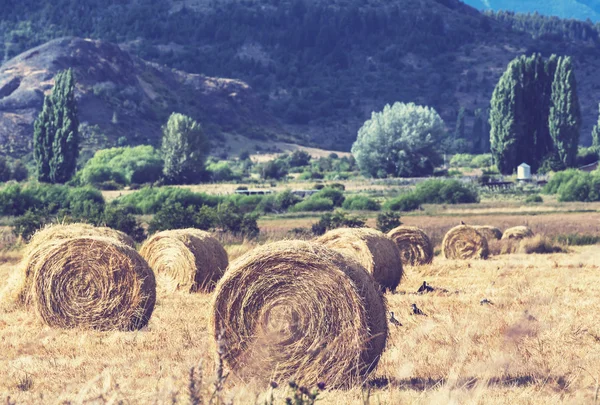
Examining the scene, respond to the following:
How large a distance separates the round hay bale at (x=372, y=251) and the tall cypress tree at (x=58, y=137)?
6134 centimetres

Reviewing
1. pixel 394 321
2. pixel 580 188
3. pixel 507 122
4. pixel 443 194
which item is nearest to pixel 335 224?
pixel 394 321

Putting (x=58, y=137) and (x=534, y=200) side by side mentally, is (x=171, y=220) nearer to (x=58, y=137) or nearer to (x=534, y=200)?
(x=534, y=200)

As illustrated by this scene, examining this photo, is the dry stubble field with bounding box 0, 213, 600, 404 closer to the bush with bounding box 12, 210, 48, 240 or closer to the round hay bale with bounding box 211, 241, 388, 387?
the round hay bale with bounding box 211, 241, 388, 387

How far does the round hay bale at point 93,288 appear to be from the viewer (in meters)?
13.5

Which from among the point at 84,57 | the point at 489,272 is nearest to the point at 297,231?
the point at 489,272

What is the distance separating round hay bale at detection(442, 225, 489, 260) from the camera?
1051 inches

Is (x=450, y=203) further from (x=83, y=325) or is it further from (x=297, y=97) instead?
(x=297, y=97)

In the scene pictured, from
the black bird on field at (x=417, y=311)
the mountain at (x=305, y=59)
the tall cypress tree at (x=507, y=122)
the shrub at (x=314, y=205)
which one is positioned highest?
the mountain at (x=305, y=59)

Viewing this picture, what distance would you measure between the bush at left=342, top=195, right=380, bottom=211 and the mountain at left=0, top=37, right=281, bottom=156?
182ft

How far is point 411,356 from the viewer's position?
34.9 ft

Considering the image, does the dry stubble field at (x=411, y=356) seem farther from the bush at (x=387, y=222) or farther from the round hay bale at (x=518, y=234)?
the bush at (x=387, y=222)

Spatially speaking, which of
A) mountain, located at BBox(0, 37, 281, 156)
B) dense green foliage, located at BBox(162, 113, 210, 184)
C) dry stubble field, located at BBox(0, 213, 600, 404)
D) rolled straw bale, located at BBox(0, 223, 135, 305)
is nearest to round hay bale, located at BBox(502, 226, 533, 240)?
dry stubble field, located at BBox(0, 213, 600, 404)

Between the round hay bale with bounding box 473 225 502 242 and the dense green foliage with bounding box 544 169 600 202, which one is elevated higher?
the dense green foliage with bounding box 544 169 600 202

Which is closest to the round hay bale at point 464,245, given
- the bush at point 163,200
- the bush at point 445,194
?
the bush at point 163,200
